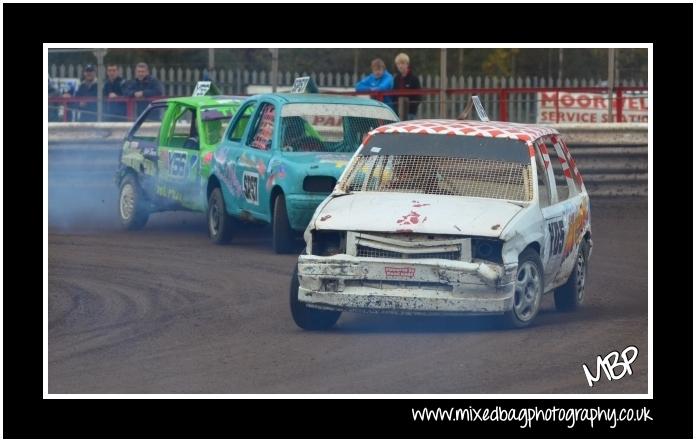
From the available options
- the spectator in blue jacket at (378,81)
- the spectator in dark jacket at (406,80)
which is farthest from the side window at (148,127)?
the spectator in dark jacket at (406,80)

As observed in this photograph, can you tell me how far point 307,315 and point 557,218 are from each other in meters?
2.06

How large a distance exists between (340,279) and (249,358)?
0.99 meters

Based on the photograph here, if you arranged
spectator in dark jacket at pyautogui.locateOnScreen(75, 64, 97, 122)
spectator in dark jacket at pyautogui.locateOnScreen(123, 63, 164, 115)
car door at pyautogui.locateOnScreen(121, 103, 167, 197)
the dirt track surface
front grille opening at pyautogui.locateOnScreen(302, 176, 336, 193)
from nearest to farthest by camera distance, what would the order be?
1. the dirt track surface
2. front grille opening at pyautogui.locateOnScreen(302, 176, 336, 193)
3. car door at pyautogui.locateOnScreen(121, 103, 167, 197)
4. spectator in dark jacket at pyautogui.locateOnScreen(123, 63, 164, 115)
5. spectator in dark jacket at pyautogui.locateOnScreen(75, 64, 97, 122)

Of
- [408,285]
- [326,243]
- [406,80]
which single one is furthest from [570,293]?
[406,80]

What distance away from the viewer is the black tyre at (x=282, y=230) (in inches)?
562

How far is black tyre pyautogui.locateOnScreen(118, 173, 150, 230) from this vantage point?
16797 millimetres

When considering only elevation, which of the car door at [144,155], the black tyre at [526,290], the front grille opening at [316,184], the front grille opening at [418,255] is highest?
the car door at [144,155]

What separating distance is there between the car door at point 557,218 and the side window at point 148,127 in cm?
670

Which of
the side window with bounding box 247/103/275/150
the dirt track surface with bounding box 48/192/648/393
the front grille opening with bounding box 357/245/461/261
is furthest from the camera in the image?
the side window with bounding box 247/103/275/150

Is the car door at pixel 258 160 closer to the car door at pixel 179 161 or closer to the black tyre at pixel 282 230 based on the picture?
the black tyre at pixel 282 230

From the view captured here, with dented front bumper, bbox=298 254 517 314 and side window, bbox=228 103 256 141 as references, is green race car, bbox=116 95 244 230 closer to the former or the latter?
side window, bbox=228 103 256 141

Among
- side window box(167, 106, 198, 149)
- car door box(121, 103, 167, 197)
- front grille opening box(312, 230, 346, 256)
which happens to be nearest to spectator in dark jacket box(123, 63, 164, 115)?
car door box(121, 103, 167, 197)

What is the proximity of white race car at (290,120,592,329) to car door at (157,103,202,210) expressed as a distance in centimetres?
521

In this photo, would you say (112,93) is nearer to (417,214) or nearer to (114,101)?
(114,101)
